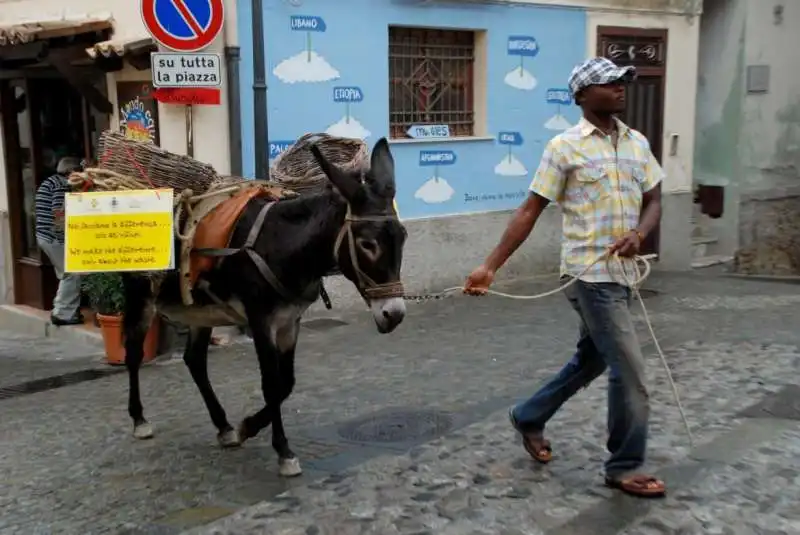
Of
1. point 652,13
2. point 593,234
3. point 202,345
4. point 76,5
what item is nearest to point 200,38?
point 76,5

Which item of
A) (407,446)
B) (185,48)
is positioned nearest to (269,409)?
(407,446)

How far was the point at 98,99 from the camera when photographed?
8.66 metres

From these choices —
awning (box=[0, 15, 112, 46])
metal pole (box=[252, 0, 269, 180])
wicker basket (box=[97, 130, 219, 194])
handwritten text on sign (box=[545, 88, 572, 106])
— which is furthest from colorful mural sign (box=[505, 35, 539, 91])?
wicker basket (box=[97, 130, 219, 194])

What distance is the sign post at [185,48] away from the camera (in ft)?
24.0

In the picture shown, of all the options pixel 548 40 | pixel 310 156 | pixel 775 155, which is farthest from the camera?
pixel 775 155

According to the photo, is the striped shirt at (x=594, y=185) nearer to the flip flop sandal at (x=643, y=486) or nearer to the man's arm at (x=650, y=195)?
the man's arm at (x=650, y=195)

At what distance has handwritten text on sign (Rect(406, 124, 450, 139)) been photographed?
10.0 meters

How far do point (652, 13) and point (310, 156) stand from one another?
26.3 ft

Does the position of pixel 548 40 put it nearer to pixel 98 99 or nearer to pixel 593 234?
pixel 98 99

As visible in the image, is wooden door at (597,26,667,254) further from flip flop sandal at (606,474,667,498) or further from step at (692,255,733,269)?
flip flop sandal at (606,474,667,498)

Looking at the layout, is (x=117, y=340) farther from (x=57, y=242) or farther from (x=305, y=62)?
(x=305, y=62)

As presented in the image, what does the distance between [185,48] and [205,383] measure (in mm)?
3139

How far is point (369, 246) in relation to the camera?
4504mm

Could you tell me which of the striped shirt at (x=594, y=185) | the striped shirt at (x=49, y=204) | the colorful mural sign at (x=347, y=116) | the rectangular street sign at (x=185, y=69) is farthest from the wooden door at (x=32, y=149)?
the striped shirt at (x=594, y=185)
